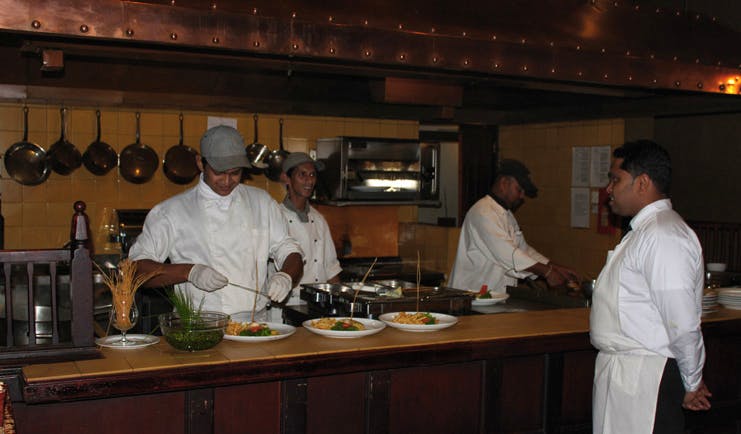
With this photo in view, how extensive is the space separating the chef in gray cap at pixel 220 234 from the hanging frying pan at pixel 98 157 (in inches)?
103

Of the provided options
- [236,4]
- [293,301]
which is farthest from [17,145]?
[236,4]

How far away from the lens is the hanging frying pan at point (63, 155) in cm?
627

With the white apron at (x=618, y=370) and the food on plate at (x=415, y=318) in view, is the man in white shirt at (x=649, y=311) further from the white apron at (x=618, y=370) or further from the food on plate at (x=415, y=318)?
the food on plate at (x=415, y=318)

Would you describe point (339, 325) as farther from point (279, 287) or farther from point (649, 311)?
point (649, 311)

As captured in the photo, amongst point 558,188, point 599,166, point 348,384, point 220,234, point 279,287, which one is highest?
point 599,166

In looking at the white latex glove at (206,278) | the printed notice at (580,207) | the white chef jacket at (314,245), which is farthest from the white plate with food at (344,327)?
the printed notice at (580,207)

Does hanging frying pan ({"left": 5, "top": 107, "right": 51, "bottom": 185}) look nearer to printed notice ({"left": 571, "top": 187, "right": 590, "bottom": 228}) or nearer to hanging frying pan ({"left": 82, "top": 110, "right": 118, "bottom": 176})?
hanging frying pan ({"left": 82, "top": 110, "right": 118, "bottom": 176})

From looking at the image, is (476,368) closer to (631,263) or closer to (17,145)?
(631,263)

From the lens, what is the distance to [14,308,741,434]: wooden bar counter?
9.61ft

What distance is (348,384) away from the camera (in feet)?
11.2

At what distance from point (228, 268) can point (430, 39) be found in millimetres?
1533

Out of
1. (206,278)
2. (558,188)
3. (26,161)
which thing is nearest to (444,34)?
(206,278)

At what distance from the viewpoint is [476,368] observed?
3717 millimetres

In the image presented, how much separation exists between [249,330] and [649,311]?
164 centimetres
